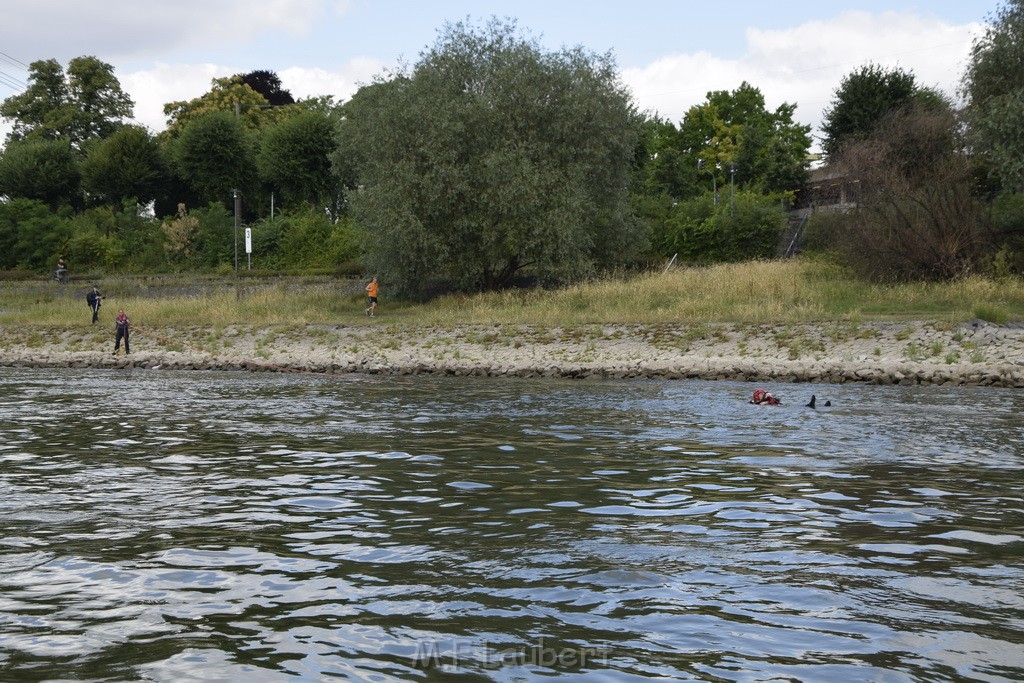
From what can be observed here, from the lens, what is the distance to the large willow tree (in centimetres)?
4272

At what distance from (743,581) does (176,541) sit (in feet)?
16.5

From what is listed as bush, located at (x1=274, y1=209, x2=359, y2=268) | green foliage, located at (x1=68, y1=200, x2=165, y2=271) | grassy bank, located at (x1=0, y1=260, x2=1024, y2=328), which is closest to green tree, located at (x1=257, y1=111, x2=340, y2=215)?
bush, located at (x1=274, y1=209, x2=359, y2=268)

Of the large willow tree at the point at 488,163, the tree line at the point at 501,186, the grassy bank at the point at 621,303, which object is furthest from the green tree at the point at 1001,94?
the large willow tree at the point at 488,163

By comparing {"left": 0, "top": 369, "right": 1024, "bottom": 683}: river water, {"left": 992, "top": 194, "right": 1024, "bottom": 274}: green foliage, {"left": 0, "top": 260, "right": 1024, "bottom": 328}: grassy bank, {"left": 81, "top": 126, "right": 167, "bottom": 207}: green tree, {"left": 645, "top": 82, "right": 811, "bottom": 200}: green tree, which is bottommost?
{"left": 0, "top": 369, "right": 1024, "bottom": 683}: river water

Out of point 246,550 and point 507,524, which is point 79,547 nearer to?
point 246,550

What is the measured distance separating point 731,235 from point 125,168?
39.5m

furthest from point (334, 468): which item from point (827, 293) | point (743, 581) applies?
point (827, 293)

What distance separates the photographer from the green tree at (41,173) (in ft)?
237

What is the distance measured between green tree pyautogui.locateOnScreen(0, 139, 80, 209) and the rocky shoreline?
116 ft

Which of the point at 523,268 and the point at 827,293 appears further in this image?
the point at 523,268

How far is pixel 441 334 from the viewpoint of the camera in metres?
36.3

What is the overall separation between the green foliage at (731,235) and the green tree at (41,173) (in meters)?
40.7

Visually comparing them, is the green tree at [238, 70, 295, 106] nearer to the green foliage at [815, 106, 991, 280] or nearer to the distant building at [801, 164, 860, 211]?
the distant building at [801, 164, 860, 211]

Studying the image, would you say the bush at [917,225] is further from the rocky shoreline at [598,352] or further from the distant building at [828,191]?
the rocky shoreline at [598,352]
